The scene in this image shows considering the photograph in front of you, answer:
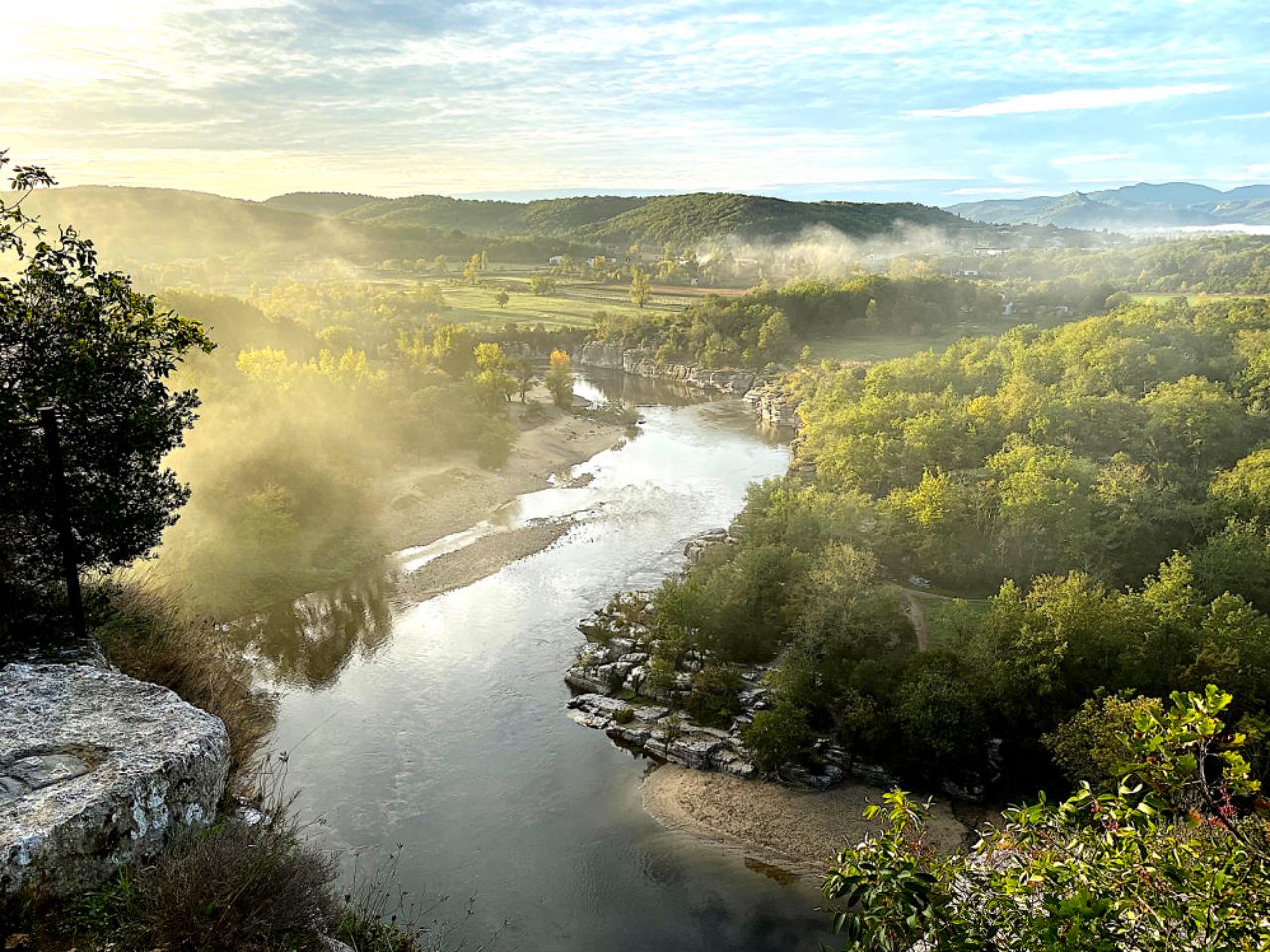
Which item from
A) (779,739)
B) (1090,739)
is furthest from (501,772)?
(1090,739)

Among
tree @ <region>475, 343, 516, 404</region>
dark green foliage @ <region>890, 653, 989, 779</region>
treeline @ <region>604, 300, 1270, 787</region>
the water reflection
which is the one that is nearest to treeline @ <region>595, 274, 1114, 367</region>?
tree @ <region>475, 343, 516, 404</region>

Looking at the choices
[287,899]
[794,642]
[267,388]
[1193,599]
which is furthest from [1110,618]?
[267,388]

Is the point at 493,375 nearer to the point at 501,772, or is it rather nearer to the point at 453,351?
the point at 453,351

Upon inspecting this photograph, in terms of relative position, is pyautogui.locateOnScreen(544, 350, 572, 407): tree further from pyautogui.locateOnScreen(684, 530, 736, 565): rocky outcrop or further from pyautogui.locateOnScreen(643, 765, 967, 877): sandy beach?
pyautogui.locateOnScreen(643, 765, 967, 877): sandy beach

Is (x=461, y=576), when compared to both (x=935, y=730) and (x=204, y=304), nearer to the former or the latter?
(x=935, y=730)

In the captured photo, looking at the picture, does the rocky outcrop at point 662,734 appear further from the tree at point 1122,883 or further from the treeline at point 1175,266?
the treeline at point 1175,266

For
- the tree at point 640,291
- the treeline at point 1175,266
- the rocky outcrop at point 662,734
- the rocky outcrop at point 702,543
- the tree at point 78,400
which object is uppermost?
the treeline at point 1175,266

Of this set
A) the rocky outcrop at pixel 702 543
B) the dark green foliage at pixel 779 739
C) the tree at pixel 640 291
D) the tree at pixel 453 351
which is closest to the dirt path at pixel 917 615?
the dark green foliage at pixel 779 739
